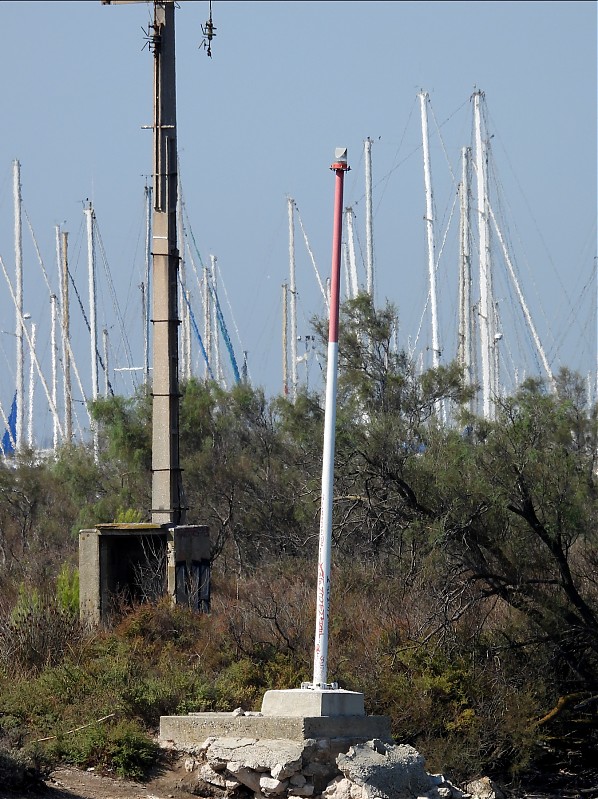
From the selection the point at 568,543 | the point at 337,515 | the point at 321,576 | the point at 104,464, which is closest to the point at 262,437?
the point at 104,464

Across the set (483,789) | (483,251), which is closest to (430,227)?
(483,251)

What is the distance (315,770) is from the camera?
14.4 m

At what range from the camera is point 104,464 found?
37.3 metres

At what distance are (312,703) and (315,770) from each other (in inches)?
27.0

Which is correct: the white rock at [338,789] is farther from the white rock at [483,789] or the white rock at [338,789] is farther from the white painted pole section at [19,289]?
the white painted pole section at [19,289]

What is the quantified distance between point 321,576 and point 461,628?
21.6 ft

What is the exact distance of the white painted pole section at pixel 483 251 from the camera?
43.9 m

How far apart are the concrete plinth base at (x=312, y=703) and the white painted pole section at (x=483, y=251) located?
29083mm

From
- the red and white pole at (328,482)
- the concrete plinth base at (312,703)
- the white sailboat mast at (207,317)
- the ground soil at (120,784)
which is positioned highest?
the white sailboat mast at (207,317)

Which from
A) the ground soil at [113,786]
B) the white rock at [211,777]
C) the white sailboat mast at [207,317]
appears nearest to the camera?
the ground soil at [113,786]

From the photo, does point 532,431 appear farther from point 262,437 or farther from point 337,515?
point 262,437

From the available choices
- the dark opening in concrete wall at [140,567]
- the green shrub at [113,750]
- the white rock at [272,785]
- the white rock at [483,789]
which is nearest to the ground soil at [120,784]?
the green shrub at [113,750]

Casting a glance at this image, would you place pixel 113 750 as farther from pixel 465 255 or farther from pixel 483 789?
pixel 465 255

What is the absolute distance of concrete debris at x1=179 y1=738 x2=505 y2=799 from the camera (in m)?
14.3
